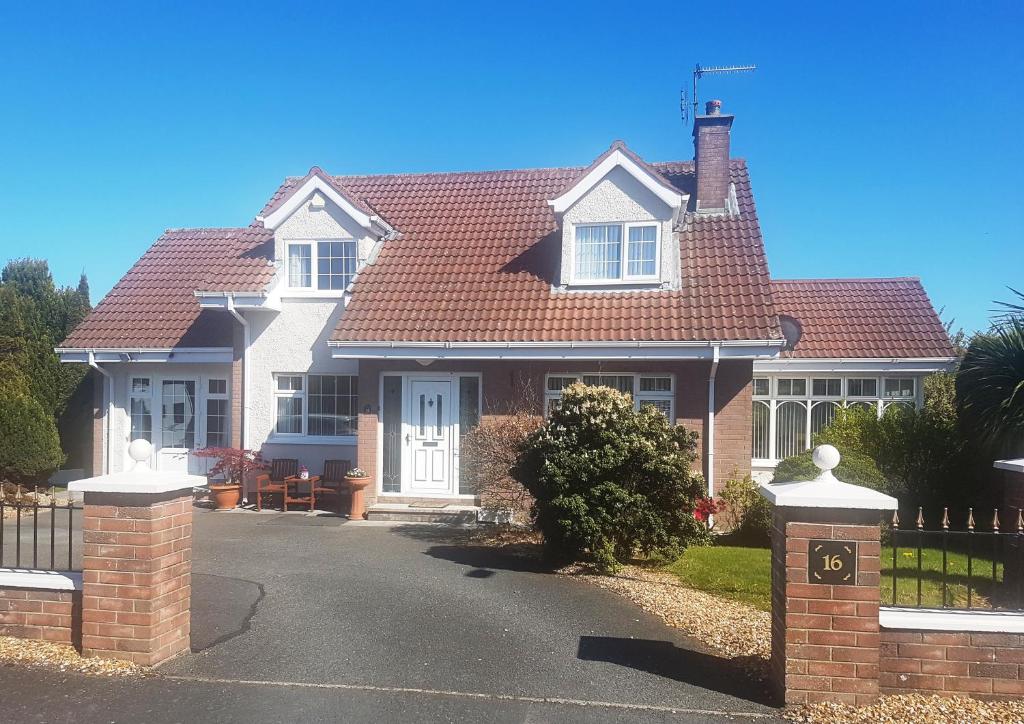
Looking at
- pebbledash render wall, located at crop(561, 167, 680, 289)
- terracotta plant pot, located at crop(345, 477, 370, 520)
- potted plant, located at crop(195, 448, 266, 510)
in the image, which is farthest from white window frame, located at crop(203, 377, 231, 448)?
pebbledash render wall, located at crop(561, 167, 680, 289)

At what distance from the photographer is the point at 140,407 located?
55.9 feet

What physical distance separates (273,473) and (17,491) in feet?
16.0

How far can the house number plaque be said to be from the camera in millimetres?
5312

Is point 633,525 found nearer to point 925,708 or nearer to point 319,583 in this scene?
point 319,583

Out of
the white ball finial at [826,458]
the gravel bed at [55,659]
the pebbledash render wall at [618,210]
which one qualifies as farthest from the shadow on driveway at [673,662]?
the pebbledash render wall at [618,210]

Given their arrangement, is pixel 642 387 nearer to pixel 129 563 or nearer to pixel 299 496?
pixel 299 496

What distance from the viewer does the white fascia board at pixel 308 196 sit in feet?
51.3

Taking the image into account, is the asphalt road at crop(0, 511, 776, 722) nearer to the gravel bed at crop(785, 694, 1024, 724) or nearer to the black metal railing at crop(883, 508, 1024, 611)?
the gravel bed at crop(785, 694, 1024, 724)

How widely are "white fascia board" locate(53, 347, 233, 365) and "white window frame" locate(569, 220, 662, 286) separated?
7.10 metres

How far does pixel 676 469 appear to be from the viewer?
368 inches

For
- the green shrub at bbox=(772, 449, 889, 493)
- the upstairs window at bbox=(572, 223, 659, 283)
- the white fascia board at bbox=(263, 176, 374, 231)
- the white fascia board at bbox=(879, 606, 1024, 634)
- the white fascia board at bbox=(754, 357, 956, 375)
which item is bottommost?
the white fascia board at bbox=(879, 606, 1024, 634)

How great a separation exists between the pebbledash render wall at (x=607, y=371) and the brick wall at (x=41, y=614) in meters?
7.84

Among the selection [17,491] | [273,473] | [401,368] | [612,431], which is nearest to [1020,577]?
[612,431]

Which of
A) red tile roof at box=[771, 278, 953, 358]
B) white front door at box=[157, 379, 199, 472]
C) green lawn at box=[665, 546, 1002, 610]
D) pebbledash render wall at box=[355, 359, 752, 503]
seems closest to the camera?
green lawn at box=[665, 546, 1002, 610]
